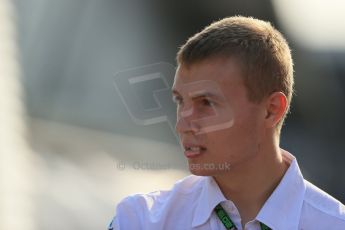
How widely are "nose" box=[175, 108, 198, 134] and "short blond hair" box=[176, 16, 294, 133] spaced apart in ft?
0.52

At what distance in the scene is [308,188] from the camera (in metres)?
2.32

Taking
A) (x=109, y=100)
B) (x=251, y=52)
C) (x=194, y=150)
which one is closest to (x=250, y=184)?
(x=194, y=150)

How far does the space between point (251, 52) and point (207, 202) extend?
50cm

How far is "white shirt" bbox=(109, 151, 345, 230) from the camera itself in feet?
7.22

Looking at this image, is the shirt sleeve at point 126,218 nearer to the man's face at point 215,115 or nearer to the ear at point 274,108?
the man's face at point 215,115

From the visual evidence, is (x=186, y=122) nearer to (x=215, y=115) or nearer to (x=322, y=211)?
(x=215, y=115)

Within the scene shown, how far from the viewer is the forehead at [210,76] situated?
223cm

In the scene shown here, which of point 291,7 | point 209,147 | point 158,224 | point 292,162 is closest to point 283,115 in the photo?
point 292,162

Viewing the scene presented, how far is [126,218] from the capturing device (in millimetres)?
2229

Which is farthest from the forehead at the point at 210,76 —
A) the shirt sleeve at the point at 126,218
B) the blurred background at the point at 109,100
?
the blurred background at the point at 109,100

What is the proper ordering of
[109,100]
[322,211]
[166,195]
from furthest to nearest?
[109,100] → [166,195] → [322,211]

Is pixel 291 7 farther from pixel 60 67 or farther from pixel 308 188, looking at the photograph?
pixel 308 188

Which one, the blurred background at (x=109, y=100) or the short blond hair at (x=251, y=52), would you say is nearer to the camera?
the short blond hair at (x=251, y=52)

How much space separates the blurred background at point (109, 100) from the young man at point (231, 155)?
1167 millimetres
